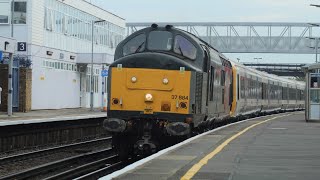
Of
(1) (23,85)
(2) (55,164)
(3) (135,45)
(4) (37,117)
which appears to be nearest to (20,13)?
(1) (23,85)

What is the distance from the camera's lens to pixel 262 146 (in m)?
14.9

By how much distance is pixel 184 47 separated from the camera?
1545cm

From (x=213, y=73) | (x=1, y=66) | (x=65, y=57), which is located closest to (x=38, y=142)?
(x=213, y=73)

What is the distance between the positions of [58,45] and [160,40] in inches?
1317

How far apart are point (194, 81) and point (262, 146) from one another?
2554mm

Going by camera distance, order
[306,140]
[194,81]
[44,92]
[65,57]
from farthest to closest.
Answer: [65,57] → [44,92] → [306,140] → [194,81]

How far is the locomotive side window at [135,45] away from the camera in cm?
1558

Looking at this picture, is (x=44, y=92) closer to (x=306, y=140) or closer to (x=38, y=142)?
(x=38, y=142)

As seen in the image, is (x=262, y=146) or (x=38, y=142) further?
(x=38, y=142)

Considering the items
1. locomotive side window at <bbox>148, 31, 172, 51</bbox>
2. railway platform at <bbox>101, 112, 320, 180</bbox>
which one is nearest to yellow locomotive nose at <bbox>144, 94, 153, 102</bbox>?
railway platform at <bbox>101, 112, 320, 180</bbox>

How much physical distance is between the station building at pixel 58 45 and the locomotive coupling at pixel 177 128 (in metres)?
23.6

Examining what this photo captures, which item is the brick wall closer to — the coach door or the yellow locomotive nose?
the coach door

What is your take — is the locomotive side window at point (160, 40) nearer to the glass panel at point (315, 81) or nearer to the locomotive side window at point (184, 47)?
the locomotive side window at point (184, 47)

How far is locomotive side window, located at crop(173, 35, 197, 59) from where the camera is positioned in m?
15.3
